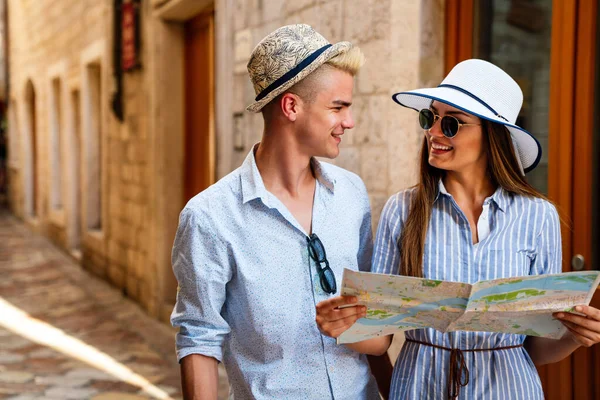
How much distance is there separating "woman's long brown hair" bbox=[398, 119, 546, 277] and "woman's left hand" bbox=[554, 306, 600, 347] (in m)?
0.38

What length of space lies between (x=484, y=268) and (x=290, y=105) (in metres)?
0.65

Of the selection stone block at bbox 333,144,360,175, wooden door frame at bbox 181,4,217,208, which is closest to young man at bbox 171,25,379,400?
→ stone block at bbox 333,144,360,175

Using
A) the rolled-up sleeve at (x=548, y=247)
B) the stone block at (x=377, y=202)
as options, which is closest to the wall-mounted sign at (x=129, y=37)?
the stone block at (x=377, y=202)

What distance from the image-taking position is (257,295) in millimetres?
1865

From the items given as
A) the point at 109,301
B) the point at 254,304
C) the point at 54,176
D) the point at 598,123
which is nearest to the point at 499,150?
the point at 254,304

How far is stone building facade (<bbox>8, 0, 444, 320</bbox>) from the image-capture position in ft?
12.0

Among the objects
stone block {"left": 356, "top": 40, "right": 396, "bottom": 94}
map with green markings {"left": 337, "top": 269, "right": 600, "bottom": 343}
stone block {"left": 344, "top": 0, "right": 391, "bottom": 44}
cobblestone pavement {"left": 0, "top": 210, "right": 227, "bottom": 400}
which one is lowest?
cobblestone pavement {"left": 0, "top": 210, "right": 227, "bottom": 400}

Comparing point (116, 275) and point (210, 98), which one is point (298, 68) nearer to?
point (210, 98)

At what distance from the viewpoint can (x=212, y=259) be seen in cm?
187

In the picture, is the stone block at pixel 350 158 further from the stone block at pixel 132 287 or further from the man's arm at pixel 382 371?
the stone block at pixel 132 287

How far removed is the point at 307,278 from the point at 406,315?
28 centimetres

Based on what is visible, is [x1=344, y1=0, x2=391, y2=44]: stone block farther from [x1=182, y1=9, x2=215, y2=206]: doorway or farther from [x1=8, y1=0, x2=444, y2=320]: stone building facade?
[x1=182, y1=9, x2=215, y2=206]: doorway

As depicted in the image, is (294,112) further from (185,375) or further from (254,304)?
(185,375)

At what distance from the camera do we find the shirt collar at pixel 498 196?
1.99 meters
